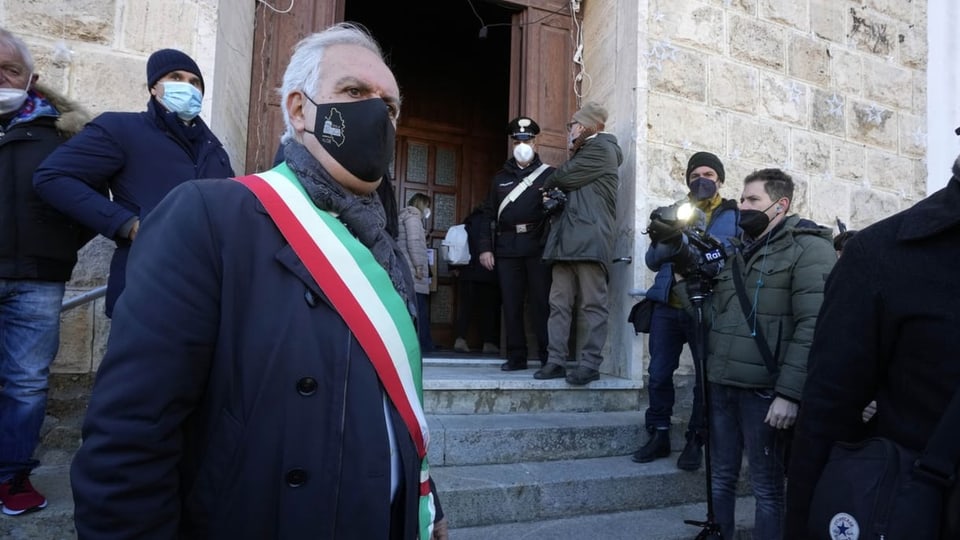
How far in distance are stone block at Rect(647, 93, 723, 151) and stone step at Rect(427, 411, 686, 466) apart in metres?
2.25

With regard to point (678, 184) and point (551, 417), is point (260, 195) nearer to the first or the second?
point (551, 417)

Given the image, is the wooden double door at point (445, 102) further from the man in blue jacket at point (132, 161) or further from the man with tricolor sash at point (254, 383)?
the man with tricolor sash at point (254, 383)

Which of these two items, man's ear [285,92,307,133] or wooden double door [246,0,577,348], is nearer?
man's ear [285,92,307,133]

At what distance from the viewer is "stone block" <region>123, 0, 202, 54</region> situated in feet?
11.5

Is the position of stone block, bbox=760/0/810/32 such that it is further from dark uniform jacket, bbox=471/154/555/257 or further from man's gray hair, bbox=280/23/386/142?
man's gray hair, bbox=280/23/386/142

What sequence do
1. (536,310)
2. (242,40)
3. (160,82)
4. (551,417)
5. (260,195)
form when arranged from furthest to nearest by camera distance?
(536,310) → (242,40) → (551,417) → (160,82) → (260,195)

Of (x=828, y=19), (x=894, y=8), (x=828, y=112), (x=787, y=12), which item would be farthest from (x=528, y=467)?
(x=894, y=8)

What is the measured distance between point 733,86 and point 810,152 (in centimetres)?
103

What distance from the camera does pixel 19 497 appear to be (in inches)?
92.5

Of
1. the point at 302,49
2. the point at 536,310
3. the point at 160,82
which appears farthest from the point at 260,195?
the point at 536,310

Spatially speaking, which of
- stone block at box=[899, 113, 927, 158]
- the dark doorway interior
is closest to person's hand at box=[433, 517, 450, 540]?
the dark doorway interior

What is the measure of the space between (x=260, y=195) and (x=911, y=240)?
139cm

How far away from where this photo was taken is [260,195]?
1.11m

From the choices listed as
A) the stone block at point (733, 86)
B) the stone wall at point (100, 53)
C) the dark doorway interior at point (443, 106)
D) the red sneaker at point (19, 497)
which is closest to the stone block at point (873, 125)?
the stone block at point (733, 86)
